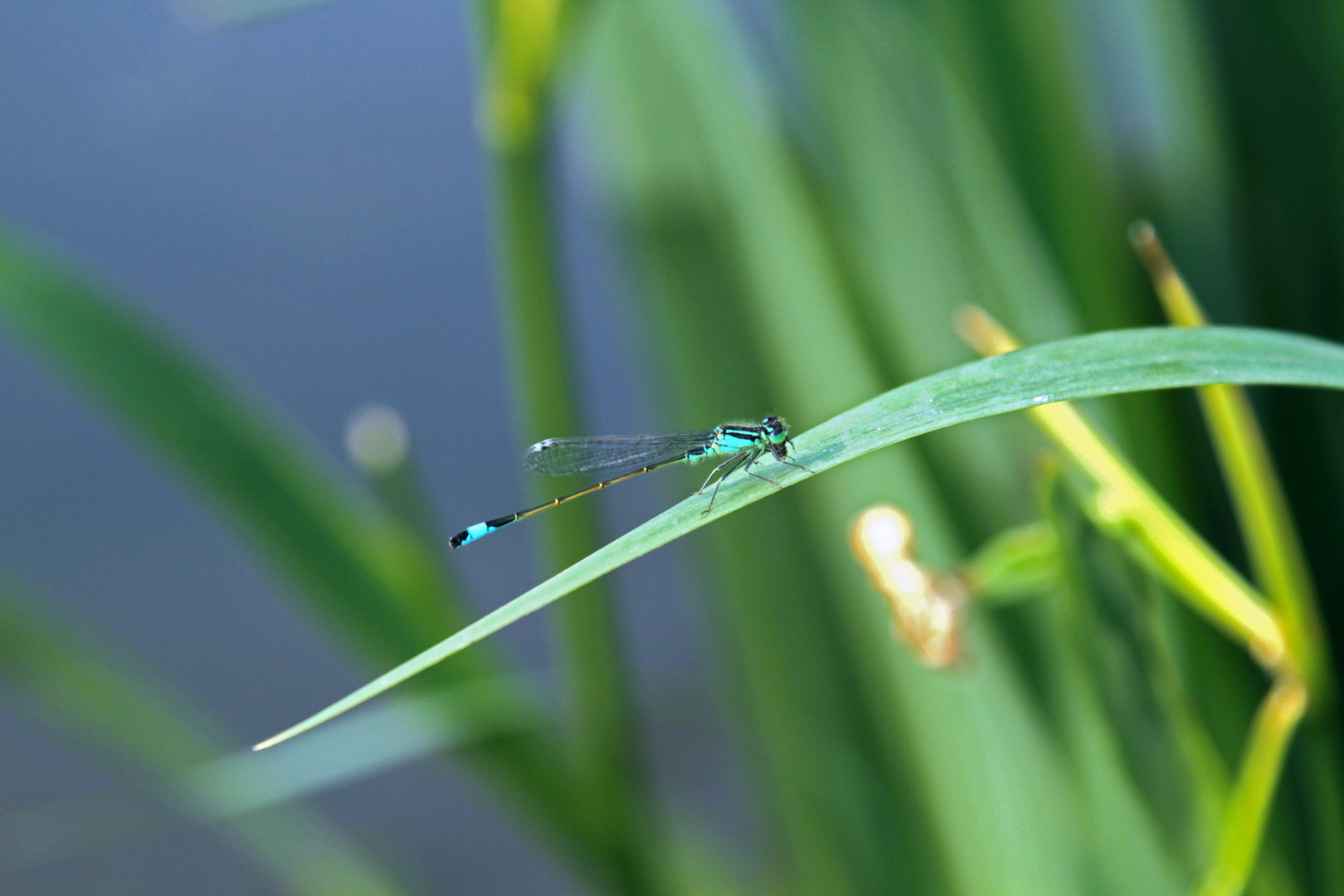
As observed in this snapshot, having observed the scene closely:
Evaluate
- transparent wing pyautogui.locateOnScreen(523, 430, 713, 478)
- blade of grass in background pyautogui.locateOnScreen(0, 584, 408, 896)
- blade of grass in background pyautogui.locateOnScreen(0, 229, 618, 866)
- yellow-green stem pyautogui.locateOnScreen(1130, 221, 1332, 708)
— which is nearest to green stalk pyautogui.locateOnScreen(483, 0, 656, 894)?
transparent wing pyautogui.locateOnScreen(523, 430, 713, 478)

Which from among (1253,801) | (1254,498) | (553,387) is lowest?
(1253,801)

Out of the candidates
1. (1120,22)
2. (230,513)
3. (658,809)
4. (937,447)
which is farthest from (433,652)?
(1120,22)

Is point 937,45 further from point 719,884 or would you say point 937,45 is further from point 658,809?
point 719,884

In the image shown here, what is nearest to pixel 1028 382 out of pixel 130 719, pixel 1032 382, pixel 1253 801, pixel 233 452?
pixel 1032 382

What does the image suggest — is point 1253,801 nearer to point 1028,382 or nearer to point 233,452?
point 1028,382

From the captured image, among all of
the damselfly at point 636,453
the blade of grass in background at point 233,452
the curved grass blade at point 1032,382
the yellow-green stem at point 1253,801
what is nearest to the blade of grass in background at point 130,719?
the blade of grass in background at point 233,452

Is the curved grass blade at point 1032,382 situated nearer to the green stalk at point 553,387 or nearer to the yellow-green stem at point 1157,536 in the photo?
the yellow-green stem at point 1157,536

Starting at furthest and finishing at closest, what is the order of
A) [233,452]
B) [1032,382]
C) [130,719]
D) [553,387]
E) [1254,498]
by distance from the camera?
[130,719]
[553,387]
[233,452]
[1254,498]
[1032,382]
